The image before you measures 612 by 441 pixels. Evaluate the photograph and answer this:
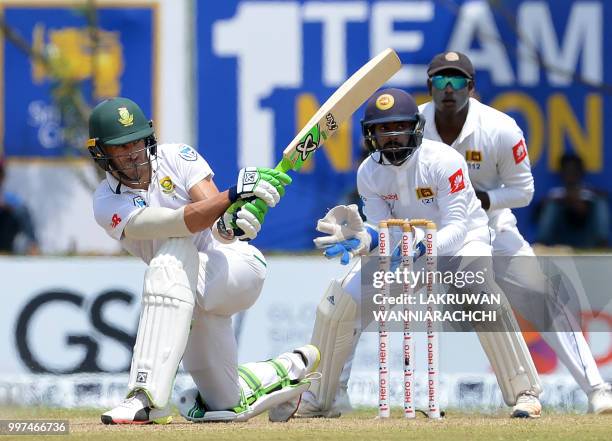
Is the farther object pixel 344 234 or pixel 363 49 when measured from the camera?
pixel 363 49

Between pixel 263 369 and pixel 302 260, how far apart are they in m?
2.72

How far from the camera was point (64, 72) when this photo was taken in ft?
39.2

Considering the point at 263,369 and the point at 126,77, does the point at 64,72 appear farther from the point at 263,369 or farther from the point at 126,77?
the point at 263,369

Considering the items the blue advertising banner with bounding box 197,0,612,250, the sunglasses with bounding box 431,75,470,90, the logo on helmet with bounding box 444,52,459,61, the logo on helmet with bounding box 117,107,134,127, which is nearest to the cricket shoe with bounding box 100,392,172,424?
the logo on helmet with bounding box 117,107,134,127

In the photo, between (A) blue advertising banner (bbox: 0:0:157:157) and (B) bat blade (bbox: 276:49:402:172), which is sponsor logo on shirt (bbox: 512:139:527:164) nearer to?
(B) bat blade (bbox: 276:49:402:172)

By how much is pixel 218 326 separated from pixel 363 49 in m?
6.02

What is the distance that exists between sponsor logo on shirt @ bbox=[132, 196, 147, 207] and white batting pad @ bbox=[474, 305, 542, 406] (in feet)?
4.96

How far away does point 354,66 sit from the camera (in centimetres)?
1189

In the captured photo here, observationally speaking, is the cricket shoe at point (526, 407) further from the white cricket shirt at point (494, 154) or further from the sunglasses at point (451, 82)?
the sunglasses at point (451, 82)

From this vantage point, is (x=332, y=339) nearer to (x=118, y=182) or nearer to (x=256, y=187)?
(x=256, y=187)

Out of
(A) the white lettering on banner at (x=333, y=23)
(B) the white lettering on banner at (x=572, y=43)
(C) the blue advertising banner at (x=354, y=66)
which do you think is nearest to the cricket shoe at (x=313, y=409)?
(C) the blue advertising banner at (x=354, y=66)

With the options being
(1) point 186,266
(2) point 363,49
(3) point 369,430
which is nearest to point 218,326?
(1) point 186,266

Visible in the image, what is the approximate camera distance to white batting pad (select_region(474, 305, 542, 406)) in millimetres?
6523

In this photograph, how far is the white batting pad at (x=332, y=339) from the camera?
6.62m
